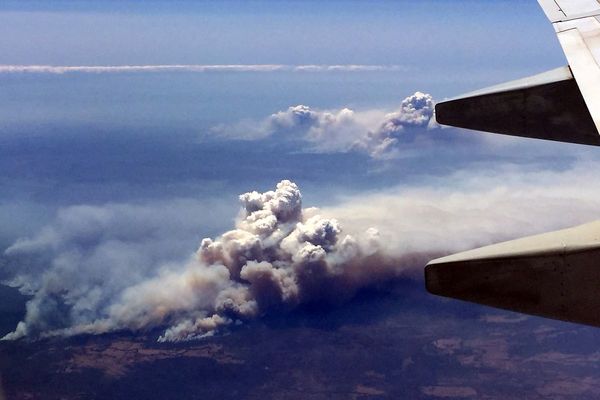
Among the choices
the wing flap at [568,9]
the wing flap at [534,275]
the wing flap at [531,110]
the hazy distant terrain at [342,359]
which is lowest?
the hazy distant terrain at [342,359]

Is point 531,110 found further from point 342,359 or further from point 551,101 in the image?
point 342,359

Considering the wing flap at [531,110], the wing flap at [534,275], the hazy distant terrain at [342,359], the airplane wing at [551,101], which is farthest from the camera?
the hazy distant terrain at [342,359]

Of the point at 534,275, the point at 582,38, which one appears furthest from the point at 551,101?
the point at 534,275

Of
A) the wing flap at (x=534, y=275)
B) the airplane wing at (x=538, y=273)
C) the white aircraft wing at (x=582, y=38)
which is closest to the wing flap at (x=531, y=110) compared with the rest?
the white aircraft wing at (x=582, y=38)

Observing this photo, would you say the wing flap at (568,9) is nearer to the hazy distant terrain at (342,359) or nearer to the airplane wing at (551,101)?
the airplane wing at (551,101)

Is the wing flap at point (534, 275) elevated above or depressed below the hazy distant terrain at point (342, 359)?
above

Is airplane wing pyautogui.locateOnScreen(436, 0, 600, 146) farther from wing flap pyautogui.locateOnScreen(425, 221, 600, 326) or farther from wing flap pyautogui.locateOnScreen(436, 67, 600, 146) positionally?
wing flap pyautogui.locateOnScreen(425, 221, 600, 326)

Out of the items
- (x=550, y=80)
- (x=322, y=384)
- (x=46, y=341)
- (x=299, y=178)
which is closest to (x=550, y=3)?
(x=550, y=80)

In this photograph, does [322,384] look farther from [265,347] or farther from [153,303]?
[153,303]

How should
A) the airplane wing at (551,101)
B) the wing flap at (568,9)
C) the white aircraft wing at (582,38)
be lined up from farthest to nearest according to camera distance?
1. the wing flap at (568,9)
2. the airplane wing at (551,101)
3. the white aircraft wing at (582,38)

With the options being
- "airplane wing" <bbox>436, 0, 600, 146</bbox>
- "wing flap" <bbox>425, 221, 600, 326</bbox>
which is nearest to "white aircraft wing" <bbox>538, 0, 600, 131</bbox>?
"airplane wing" <bbox>436, 0, 600, 146</bbox>
